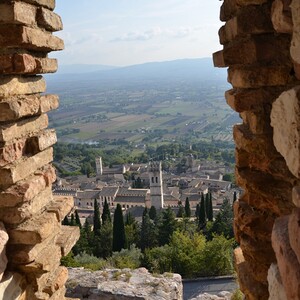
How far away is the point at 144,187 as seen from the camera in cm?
6359

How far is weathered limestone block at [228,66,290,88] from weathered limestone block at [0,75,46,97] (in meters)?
1.46

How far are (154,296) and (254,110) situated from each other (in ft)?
15.4

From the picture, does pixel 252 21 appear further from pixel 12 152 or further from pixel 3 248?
pixel 3 248

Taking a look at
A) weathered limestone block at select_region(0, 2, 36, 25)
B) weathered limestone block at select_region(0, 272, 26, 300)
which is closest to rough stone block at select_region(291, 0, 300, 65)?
weathered limestone block at select_region(0, 2, 36, 25)

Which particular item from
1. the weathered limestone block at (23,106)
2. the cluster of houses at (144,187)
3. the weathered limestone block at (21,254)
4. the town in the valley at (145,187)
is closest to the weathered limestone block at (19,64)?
the weathered limestone block at (23,106)

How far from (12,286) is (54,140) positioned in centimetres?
117

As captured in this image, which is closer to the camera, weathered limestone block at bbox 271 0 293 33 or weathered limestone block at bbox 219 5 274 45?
weathered limestone block at bbox 271 0 293 33

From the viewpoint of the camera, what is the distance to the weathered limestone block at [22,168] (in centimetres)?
275

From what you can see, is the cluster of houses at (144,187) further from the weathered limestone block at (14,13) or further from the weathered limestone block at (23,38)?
the weathered limestone block at (14,13)

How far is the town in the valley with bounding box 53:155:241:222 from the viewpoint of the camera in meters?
53.5

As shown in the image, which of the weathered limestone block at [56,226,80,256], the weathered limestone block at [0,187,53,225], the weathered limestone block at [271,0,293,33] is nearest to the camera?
the weathered limestone block at [271,0,293,33]

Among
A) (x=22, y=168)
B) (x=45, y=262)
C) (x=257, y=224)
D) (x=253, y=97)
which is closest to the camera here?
(x=253, y=97)

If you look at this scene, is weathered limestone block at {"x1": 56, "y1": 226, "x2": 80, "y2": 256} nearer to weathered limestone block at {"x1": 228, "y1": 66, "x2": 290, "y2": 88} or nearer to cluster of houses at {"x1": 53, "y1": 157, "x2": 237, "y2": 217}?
weathered limestone block at {"x1": 228, "y1": 66, "x2": 290, "y2": 88}

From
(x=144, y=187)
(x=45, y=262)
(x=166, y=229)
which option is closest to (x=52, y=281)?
(x=45, y=262)
